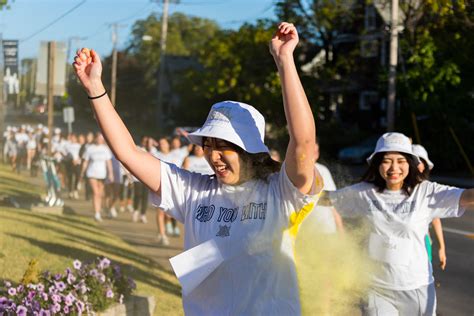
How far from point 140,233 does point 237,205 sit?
961cm

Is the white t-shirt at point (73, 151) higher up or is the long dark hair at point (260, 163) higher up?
the long dark hair at point (260, 163)

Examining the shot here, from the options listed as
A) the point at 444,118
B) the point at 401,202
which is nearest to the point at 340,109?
the point at 444,118

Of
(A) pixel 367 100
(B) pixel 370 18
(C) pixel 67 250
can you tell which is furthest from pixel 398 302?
(A) pixel 367 100

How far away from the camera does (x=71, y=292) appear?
536 centimetres

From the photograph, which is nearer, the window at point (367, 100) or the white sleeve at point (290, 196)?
the white sleeve at point (290, 196)

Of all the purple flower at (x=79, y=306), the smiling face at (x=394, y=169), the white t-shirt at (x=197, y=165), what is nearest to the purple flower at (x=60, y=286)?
the purple flower at (x=79, y=306)

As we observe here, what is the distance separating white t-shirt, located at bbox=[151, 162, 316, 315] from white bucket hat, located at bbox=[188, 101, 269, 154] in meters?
0.16

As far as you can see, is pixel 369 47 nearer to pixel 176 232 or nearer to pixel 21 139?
pixel 21 139

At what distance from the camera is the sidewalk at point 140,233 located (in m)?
10.1

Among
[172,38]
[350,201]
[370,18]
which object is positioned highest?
[172,38]

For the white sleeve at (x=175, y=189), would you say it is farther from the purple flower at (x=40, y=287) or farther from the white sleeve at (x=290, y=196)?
the purple flower at (x=40, y=287)

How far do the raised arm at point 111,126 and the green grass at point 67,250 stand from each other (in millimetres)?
3725

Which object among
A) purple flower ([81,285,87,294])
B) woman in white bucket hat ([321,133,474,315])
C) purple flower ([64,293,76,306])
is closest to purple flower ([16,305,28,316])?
purple flower ([64,293,76,306])

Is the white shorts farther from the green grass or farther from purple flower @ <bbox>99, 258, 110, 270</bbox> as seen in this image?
the green grass
